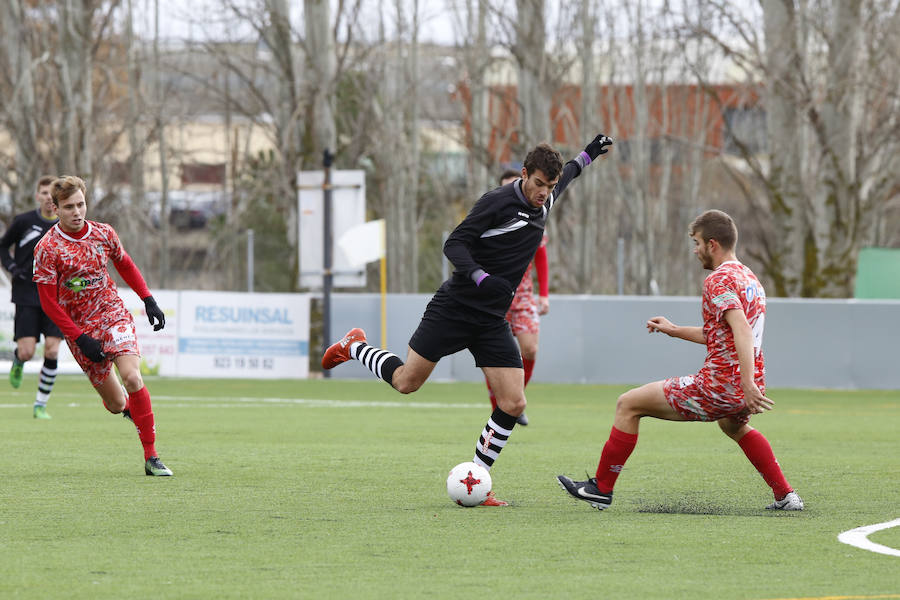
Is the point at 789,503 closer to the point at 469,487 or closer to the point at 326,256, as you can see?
the point at 469,487

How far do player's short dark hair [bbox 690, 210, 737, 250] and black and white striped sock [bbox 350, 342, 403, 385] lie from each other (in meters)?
2.11

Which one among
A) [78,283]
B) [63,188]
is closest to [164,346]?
[78,283]

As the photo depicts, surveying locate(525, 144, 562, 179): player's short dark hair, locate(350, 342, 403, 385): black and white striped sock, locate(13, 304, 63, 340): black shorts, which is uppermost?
locate(525, 144, 562, 179): player's short dark hair

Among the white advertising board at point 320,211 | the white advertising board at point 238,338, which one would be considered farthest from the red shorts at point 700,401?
the white advertising board at point 320,211

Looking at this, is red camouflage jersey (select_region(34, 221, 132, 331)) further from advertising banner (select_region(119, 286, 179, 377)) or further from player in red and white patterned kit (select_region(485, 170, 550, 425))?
advertising banner (select_region(119, 286, 179, 377))

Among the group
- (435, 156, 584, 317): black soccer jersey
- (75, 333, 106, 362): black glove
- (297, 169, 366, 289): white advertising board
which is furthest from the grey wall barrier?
(435, 156, 584, 317): black soccer jersey

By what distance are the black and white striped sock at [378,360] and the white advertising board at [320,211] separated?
14.5 m

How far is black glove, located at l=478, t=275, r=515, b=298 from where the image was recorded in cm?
807

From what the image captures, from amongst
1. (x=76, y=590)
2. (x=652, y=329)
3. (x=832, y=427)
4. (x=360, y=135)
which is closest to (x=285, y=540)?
(x=76, y=590)

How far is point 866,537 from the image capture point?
22.7 feet

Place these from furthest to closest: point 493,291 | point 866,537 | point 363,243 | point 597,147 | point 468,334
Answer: point 363,243
point 597,147
point 468,334
point 493,291
point 866,537

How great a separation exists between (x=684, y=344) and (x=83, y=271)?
44.4 feet

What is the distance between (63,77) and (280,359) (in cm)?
692

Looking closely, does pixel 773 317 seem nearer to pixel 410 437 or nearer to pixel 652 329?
pixel 410 437
